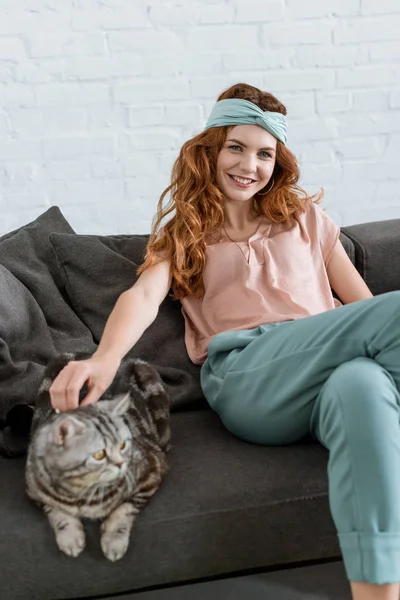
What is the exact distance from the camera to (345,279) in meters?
2.15

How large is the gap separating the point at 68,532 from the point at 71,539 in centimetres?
1

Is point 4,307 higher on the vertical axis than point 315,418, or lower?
higher

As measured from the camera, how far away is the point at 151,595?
184cm

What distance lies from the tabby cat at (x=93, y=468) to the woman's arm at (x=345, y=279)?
0.79m

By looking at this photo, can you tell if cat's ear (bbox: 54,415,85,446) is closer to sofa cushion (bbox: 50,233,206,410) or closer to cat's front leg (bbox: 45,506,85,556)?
cat's front leg (bbox: 45,506,85,556)

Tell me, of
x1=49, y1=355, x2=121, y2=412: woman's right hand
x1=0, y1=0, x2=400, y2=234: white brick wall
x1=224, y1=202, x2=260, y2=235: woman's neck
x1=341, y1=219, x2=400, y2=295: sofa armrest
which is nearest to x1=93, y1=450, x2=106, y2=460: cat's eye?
x1=49, y1=355, x2=121, y2=412: woman's right hand

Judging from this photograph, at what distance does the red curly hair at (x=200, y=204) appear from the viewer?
2.03 meters

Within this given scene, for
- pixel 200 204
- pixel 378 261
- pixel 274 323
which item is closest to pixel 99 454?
pixel 274 323

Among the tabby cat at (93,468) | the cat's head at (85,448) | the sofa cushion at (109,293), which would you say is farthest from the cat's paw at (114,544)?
the sofa cushion at (109,293)

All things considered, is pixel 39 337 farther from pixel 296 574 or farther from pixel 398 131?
pixel 398 131

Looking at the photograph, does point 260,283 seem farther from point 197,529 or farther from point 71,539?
point 71,539

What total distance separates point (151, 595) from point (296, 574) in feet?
1.16

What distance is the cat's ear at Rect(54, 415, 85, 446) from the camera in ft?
4.48

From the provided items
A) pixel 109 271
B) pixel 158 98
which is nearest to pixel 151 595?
pixel 109 271
